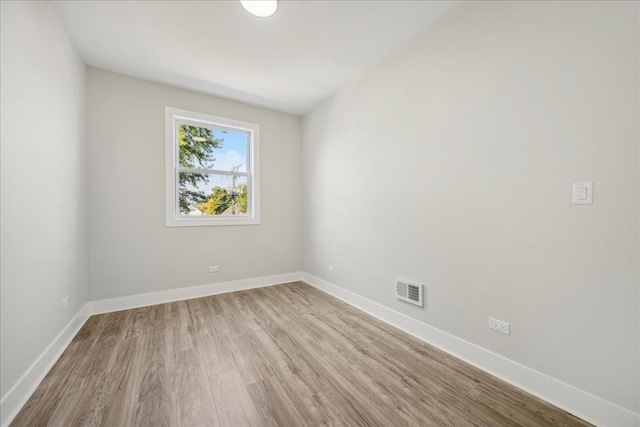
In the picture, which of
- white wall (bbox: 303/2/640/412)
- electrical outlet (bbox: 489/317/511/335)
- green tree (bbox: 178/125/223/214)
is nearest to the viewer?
white wall (bbox: 303/2/640/412)

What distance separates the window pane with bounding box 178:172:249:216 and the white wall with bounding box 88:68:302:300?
0.83ft

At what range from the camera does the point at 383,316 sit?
267cm

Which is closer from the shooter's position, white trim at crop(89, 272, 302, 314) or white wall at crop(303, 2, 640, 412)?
white wall at crop(303, 2, 640, 412)

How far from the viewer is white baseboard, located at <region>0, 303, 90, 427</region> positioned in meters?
1.36

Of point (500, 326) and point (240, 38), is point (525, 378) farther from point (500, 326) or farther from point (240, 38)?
point (240, 38)

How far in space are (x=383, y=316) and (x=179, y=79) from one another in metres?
3.63

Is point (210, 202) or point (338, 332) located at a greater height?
point (210, 202)

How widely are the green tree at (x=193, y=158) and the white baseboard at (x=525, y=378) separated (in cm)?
284

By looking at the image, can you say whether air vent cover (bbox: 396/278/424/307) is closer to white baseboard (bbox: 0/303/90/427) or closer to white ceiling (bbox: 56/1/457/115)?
white ceiling (bbox: 56/1/457/115)

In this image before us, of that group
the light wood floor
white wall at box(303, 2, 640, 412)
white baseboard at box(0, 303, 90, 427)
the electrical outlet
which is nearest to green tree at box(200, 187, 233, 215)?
the light wood floor

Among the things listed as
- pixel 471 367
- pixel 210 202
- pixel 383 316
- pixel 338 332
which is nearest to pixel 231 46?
pixel 210 202

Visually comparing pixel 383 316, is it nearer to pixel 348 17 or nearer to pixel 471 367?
pixel 471 367

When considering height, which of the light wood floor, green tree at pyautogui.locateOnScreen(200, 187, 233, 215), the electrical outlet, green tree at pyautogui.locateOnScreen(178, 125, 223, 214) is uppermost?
green tree at pyautogui.locateOnScreen(178, 125, 223, 214)

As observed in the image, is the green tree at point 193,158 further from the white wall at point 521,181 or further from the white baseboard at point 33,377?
the white wall at point 521,181
